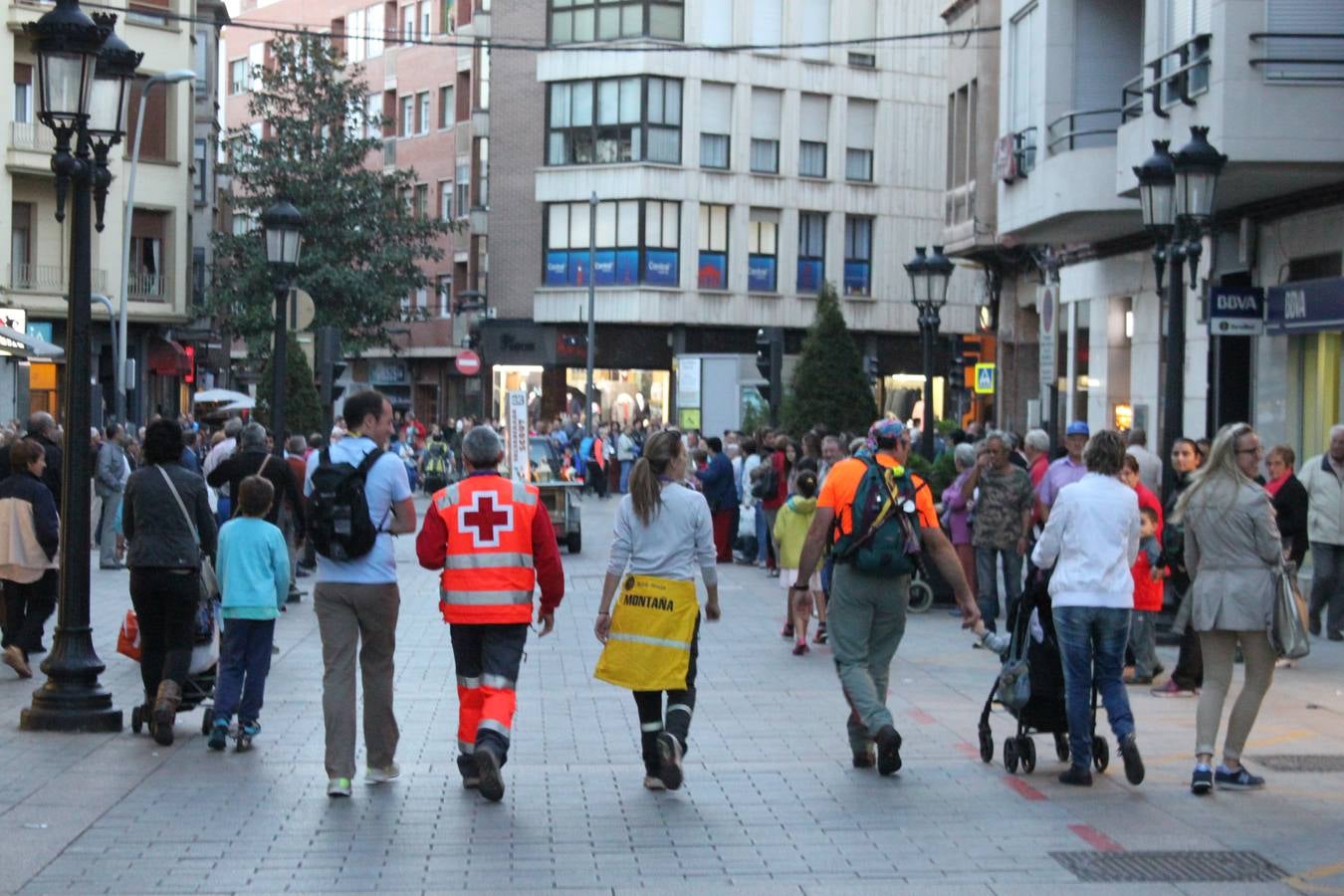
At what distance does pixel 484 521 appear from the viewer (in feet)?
31.7

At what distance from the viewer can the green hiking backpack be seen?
1043 centimetres

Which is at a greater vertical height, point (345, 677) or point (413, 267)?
point (413, 267)

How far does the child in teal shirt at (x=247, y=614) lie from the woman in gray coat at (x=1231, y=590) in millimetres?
4970

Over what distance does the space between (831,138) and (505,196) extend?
989cm

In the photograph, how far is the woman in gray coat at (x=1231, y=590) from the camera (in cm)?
990

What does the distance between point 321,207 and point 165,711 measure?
130 feet

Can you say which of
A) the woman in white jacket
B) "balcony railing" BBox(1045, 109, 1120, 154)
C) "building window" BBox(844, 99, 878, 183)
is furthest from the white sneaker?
"building window" BBox(844, 99, 878, 183)

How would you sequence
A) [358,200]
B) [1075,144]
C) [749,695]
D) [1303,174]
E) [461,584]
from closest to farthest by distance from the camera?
[461,584] → [749,695] → [1303,174] → [1075,144] → [358,200]

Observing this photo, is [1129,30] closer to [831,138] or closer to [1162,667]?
[1162,667]

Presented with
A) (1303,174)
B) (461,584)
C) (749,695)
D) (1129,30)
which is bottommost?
(749,695)

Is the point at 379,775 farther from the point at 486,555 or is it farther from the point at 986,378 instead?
the point at 986,378

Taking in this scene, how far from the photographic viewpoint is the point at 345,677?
31.8 feet

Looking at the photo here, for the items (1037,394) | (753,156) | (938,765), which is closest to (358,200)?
(753,156)

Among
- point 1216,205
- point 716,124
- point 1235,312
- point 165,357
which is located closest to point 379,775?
point 1235,312
